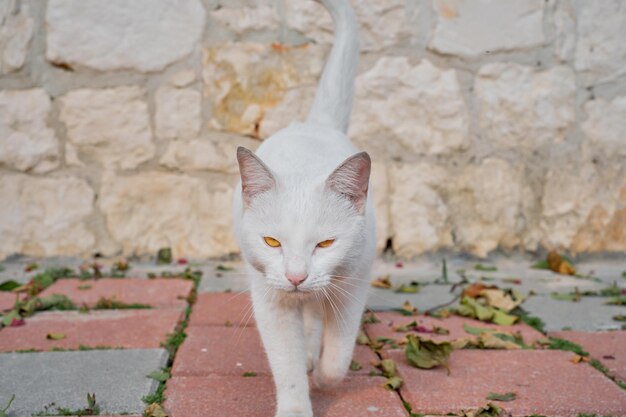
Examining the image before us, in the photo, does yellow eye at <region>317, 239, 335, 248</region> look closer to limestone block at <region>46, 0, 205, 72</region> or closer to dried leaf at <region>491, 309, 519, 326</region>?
dried leaf at <region>491, 309, 519, 326</region>

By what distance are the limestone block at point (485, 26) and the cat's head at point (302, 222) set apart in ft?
7.48

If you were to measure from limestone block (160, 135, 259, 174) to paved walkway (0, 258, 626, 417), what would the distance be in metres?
0.61

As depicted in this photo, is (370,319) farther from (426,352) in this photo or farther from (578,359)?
(578,359)

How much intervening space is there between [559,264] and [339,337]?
2245 millimetres

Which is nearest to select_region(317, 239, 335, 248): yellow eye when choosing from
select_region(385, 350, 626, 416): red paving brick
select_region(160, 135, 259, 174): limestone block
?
select_region(385, 350, 626, 416): red paving brick

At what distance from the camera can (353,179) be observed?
2021mm

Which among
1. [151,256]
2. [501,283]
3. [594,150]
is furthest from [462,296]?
[151,256]

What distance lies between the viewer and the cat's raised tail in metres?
2.86

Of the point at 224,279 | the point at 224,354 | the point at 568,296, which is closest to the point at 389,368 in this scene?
the point at 224,354

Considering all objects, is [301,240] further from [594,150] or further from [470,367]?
[594,150]

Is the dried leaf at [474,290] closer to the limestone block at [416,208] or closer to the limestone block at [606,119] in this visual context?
the limestone block at [416,208]

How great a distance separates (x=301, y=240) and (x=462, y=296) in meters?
1.67

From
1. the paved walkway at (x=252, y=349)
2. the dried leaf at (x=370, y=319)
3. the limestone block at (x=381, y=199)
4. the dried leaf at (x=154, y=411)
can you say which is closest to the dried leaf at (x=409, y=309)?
the paved walkway at (x=252, y=349)

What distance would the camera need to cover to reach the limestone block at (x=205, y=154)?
160 inches
